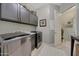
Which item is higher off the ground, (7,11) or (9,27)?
(7,11)

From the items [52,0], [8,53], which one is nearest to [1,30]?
[8,53]

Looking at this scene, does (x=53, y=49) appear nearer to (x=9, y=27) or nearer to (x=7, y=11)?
(x=9, y=27)

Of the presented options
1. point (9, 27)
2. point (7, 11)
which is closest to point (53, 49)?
point (9, 27)

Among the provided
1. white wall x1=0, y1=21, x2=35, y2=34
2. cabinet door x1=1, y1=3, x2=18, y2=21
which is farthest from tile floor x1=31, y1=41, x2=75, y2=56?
cabinet door x1=1, y1=3, x2=18, y2=21

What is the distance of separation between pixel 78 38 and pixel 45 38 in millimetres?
602

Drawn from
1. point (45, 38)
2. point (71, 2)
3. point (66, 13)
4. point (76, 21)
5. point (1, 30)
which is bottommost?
point (45, 38)

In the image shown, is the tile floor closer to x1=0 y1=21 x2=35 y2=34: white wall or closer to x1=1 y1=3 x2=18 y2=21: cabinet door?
x1=0 y1=21 x2=35 y2=34: white wall

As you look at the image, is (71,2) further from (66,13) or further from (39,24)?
(39,24)

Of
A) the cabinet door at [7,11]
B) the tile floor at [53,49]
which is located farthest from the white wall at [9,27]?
the tile floor at [53,49]

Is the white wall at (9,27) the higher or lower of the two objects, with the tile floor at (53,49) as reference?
higher

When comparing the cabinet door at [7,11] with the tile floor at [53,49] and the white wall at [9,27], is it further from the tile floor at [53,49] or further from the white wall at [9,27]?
the tile floor at [53,49]

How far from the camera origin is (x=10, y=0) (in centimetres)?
124

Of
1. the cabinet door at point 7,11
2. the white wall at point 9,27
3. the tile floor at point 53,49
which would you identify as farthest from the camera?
the tile floor at point 53,49

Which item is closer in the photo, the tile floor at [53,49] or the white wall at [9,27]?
the white wall at [9,27]
